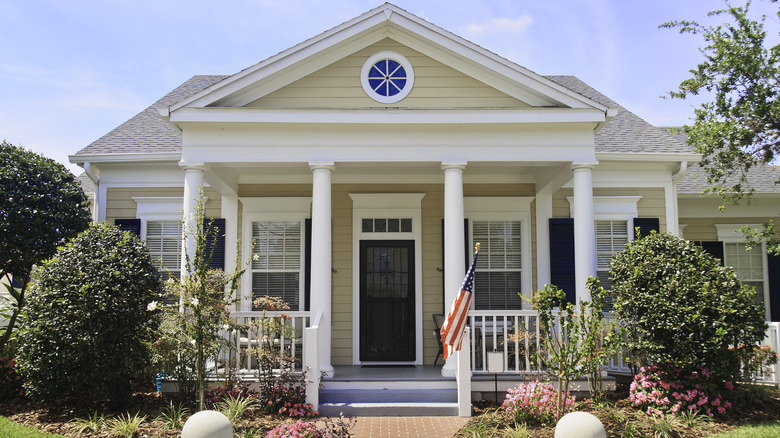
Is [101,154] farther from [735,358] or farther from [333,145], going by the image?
[735,358]

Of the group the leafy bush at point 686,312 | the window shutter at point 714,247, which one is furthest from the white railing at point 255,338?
the window shutter at point 714,247

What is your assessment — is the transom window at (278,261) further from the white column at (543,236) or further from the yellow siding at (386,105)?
the white column at (543,236)

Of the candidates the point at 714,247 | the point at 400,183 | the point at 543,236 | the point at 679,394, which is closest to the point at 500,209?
the point at 543,236

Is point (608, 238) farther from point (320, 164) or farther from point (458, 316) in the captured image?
point (320, 164)

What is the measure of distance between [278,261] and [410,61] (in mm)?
4302

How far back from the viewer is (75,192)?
950 cm

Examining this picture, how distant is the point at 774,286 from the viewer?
1185 centimetres

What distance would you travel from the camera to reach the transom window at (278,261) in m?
10.4

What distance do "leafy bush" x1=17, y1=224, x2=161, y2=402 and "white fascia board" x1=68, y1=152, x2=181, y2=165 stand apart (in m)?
3.05

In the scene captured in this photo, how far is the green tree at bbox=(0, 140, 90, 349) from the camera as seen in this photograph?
28.1 feet

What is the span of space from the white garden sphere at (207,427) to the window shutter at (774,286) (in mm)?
11381

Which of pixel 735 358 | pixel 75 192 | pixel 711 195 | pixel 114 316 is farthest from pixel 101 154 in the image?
pixel 711 195

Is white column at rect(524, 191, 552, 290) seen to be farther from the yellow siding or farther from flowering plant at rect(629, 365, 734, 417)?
flowering plant at rect(629, 365, 734, 417)

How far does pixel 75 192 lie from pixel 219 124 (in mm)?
3113
